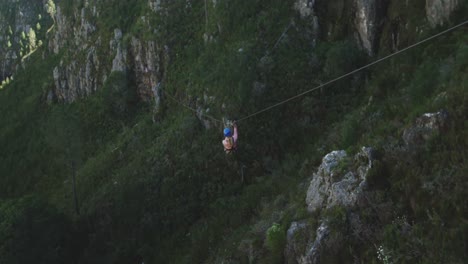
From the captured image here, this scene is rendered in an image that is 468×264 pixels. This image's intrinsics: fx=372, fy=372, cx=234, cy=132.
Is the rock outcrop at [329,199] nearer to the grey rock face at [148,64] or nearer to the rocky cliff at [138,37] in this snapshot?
the rocky cliff at [138,37]

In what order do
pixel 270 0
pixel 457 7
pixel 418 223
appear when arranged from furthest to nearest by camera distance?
1. pixel 270 0
2. pixel 457 7
3. pixel 418 223

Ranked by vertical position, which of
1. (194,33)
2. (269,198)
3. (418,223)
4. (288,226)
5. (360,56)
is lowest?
(269,198)

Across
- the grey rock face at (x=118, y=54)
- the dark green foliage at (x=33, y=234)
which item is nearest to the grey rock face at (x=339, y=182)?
the dark green foliage at (x=33, y=234)

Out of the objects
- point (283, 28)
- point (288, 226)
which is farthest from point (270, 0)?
point (288, 226)

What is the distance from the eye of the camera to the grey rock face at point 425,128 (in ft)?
35.3

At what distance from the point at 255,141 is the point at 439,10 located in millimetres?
15265

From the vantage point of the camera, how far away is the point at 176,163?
109 feet

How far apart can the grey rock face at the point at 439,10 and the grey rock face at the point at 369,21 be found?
370cm

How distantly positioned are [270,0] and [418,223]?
96.0ft

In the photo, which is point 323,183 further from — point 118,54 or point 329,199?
point 118,54

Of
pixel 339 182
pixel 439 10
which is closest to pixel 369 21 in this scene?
pixel 439 10

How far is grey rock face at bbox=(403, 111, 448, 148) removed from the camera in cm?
1075

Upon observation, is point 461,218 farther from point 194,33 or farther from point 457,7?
point 194,33

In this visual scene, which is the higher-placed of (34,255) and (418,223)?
(418,223)
